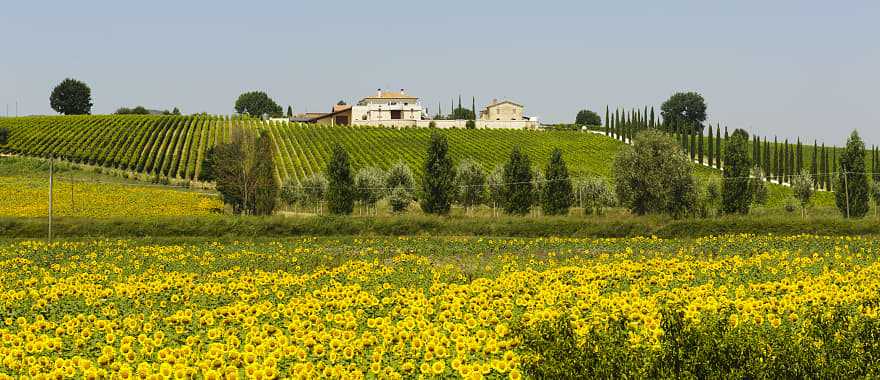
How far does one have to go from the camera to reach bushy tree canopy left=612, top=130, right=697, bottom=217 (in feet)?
212

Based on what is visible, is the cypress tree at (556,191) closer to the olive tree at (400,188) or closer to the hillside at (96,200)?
the olive tree at (400,188)

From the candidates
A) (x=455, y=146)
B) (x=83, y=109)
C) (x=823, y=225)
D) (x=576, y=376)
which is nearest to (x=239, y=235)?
(x=823, y=225)

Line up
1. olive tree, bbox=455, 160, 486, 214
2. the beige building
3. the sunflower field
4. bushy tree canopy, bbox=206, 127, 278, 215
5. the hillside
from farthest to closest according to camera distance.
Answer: the beige building < olive tree, bbox=455, 160, 486, 214 < bushy tree canopy, bbox=206, 127, 278, 215 < the hillside < the sunflower field

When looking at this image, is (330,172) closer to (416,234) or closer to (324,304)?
(416,234)

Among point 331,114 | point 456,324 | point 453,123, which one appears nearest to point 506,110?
point 453,123

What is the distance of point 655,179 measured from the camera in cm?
6450

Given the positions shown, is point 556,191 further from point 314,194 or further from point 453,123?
point 453,123

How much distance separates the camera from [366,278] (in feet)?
70.0

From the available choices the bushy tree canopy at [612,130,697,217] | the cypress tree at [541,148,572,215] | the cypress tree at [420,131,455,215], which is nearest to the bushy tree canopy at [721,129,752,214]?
the bushy tree canopy at [612,130,697,217]

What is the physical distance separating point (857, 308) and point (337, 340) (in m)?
8.57

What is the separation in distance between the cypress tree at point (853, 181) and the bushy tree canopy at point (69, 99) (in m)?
154

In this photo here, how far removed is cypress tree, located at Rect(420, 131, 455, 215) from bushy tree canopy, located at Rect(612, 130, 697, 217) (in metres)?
12.7

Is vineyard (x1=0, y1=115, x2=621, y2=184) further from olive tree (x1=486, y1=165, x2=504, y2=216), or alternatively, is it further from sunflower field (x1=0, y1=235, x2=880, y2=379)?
sunflower field (x1=0, y1=235, x2=880, y2=379)

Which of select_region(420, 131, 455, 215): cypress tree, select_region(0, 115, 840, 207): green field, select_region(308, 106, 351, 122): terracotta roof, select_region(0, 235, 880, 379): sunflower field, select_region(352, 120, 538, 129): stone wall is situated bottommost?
select_region(0, 235, 880, 379): sunflower field
